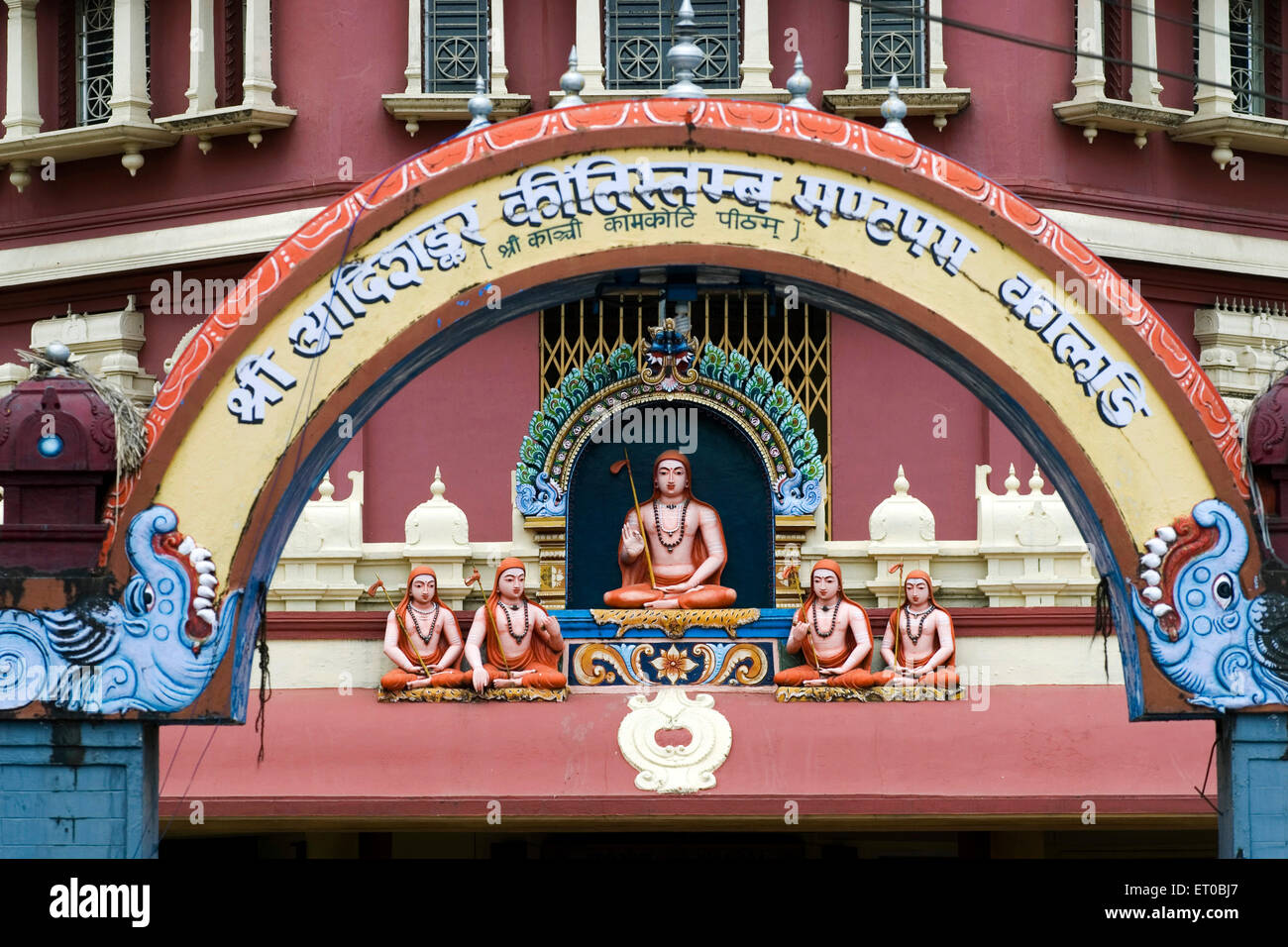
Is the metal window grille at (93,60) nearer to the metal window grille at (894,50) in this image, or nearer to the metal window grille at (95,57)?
the metal window grille at (95,57)

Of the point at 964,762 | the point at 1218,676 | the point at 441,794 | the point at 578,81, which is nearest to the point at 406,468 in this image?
the point at 441,794

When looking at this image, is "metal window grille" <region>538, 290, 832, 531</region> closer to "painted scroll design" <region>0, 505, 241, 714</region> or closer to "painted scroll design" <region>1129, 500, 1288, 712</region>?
"painted scroll design" <region>1129, 500, 1288, 712</region>

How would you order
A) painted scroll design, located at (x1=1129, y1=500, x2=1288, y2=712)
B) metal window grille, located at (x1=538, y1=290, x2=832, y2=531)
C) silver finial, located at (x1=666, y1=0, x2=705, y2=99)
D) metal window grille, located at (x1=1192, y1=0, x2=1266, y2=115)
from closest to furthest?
painted scroll design, located at (x1=1129, y1=500, x2=1288, y2=712) → silver finial, located at (x1=666, y1=0, x2=705, y2=99) → metal window grille, located at (x1=538, y1=290, x2=832, y2=531) → metal window grille, located at (x1=1192, y1=0, x2=1266, y2=115)

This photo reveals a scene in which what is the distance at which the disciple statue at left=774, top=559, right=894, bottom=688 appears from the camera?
14508 mm

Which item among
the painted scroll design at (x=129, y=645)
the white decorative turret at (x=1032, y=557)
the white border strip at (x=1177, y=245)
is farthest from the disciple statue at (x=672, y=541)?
the painted scroll design at (x=129, y=645)

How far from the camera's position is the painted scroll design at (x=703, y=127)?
10.4m

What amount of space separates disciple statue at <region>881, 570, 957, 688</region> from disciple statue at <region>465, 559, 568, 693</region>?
223cm

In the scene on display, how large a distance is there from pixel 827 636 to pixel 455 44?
5602 millimetres

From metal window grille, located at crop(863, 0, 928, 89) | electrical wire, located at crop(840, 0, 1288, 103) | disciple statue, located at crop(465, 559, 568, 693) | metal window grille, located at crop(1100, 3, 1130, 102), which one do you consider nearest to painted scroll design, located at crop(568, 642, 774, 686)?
disciple statue, located at crop(465, 559, 568, 693)

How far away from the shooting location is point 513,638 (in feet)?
47.9
